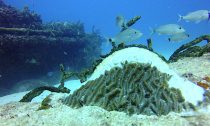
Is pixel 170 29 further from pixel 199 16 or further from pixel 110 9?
pixel 110 9

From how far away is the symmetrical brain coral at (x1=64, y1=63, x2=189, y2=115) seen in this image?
3906mm

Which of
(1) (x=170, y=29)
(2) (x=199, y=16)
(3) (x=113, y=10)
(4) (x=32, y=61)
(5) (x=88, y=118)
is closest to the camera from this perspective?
(5) (x=88, y=118)

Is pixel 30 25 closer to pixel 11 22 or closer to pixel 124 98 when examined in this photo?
pixel 11 22

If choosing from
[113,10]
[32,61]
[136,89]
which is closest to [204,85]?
[136,89]

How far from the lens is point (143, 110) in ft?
12.7

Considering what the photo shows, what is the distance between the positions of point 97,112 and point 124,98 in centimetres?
50

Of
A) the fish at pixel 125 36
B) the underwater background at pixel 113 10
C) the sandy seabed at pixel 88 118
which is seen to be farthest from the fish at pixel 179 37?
the underwater background at pixel 113 10

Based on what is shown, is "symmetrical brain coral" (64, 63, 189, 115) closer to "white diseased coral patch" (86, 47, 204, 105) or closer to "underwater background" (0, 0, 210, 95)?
"white diseased coral patch" (86, 47, 204, 105)

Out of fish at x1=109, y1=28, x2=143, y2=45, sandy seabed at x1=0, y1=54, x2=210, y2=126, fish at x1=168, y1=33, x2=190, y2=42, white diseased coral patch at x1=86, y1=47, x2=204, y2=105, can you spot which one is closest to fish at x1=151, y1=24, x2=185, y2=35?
fish at x1=168, y1=33, x2=190, y2=42

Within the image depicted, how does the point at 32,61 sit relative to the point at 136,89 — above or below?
above

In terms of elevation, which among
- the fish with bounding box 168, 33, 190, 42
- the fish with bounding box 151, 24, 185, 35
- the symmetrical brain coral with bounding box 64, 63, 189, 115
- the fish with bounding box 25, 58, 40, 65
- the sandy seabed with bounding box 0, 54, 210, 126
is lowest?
the sandy seabed with bounding box 0, 54, 210, 126

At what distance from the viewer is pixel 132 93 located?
165 inches

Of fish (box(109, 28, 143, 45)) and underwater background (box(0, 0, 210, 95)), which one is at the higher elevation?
underwater background (box(0, 0, 210, 95))

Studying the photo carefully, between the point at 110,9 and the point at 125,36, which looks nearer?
the point at 125,36
